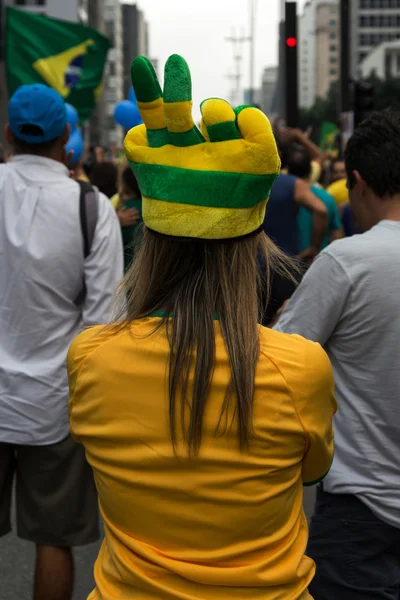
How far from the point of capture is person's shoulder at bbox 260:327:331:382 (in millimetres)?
1827

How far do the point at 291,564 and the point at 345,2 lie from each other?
1554 cm

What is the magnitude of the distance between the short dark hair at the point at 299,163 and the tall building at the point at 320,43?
540 ft

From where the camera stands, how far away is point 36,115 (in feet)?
12.0

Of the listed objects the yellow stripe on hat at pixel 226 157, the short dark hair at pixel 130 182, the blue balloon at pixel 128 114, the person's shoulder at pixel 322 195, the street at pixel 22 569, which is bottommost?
the street at pixel 22 569

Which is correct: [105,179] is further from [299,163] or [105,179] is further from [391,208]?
[391,208]

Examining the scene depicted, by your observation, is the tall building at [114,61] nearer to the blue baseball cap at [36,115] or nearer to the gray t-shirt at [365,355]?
the blue baseball cap at [36,115]

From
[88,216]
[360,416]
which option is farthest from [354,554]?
[88,216]

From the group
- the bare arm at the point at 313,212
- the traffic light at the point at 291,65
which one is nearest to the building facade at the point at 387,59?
the traffic light at the point at 291,65

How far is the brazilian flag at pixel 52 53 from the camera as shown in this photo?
11.2 meters

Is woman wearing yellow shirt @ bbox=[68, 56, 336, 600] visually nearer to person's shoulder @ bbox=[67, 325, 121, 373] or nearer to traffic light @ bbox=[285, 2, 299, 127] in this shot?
person's shoulder @ bbox=[67, 325, 121, 373]

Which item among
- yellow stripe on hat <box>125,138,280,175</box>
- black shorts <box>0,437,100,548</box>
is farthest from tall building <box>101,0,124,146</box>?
yellow stripe on hat <box>125,138,280,175</box>

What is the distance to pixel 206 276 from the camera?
189 cm

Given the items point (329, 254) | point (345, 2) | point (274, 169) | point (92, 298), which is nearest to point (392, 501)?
point (329, 254)

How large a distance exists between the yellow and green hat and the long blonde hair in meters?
0.05
